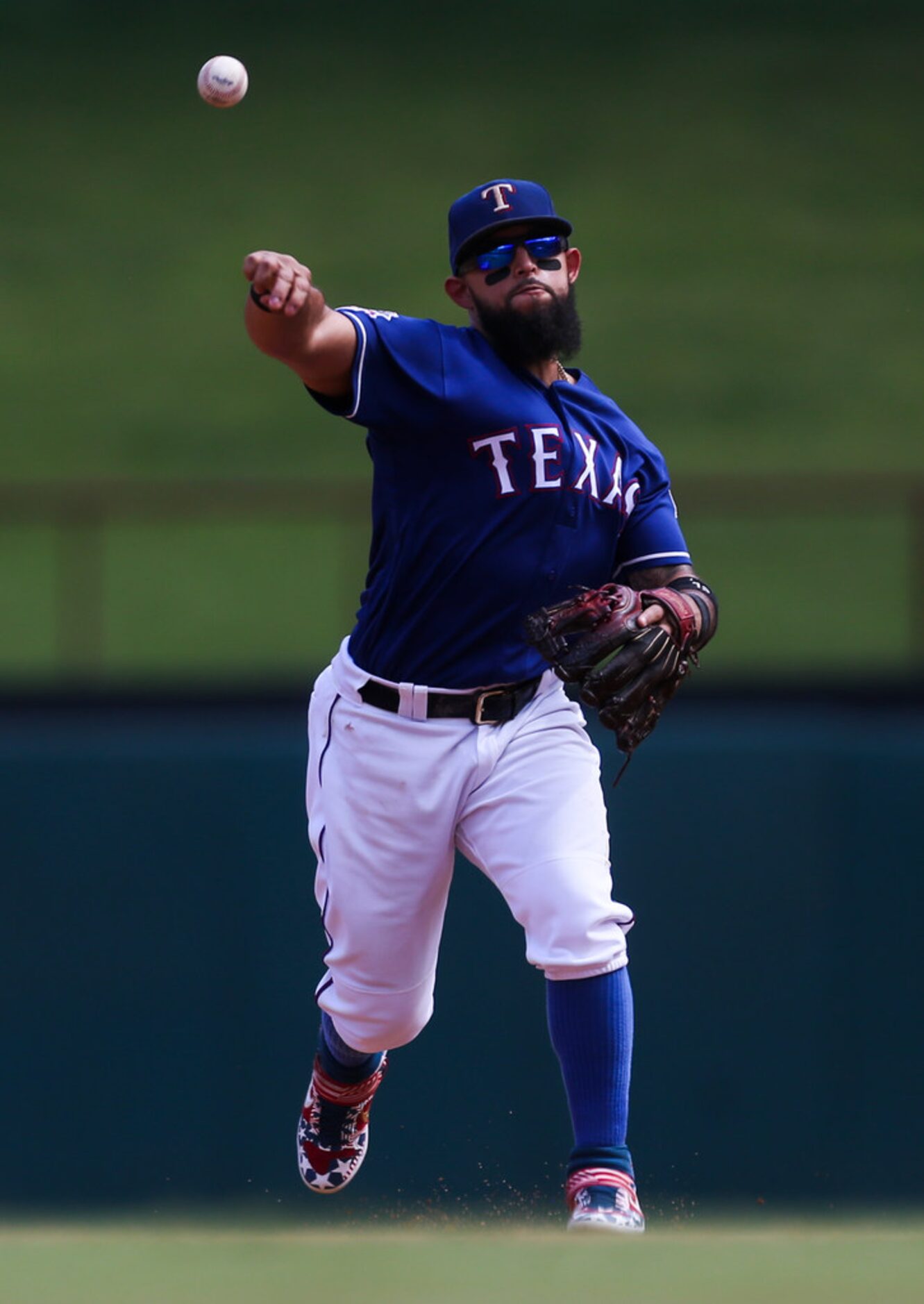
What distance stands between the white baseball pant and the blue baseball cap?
0.93 meters

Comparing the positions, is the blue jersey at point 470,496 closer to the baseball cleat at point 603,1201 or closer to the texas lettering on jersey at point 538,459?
the texas lettering on jersey at point 538,459

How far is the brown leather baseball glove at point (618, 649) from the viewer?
13.0ft

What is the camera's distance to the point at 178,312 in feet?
42.3

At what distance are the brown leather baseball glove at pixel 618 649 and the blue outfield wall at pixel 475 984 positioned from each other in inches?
91.2

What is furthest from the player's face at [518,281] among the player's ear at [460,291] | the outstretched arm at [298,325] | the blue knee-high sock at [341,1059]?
the blue knee-high sock at [341,1059]

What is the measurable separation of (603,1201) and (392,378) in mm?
1616

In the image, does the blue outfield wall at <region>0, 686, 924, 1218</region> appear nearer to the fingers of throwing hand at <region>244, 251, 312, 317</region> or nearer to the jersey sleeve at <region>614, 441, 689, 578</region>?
the jersey sleeve at <region>614, 441, 689, 578</region>

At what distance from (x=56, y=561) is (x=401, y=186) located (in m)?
4.09

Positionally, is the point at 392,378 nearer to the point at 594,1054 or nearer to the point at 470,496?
the point at 470,496

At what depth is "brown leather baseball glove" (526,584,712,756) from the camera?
13.0 feet

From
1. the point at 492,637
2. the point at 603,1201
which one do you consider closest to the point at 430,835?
the point at 492,637

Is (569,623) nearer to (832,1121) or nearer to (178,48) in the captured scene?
(832,1121)

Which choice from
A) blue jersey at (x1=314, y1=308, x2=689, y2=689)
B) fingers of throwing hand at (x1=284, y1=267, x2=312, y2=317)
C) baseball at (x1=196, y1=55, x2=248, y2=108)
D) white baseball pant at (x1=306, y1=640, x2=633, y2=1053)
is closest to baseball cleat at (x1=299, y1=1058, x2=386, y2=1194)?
white baseball pant at (x1=306, y1=640, x2=633, y2=1053)

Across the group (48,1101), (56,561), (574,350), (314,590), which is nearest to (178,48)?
(56,561)
